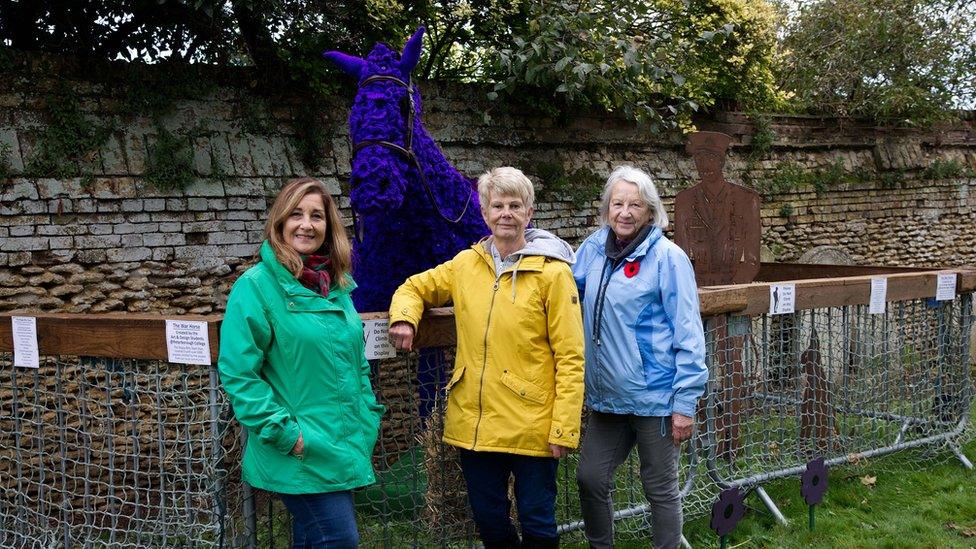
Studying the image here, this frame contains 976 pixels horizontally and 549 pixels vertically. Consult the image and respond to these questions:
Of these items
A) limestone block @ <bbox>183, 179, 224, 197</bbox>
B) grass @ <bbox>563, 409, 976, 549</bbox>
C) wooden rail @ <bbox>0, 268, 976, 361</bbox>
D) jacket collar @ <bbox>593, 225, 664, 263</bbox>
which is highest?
limestone block @ <bbox>183, 179, 224, 197</bbox>

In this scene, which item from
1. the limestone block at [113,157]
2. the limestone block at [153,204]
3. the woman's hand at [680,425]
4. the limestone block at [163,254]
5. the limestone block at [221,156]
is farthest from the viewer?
the limestone block at [221,156]

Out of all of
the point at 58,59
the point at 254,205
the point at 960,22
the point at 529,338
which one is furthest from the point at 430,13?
the point at 960,22

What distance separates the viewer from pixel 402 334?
319 cm

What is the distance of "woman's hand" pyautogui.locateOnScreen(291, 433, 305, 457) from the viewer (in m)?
2.68

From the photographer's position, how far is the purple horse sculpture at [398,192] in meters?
4.07

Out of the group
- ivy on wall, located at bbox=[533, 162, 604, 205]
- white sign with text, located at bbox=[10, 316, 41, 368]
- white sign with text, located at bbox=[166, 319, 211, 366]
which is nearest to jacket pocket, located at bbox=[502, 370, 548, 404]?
white sign with text, located at bbox=[166, 319, 211, 366]

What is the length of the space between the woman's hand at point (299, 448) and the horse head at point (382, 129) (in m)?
1.62

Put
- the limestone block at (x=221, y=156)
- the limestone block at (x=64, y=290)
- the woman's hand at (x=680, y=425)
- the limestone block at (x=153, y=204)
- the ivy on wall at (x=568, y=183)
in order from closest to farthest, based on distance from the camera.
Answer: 1. the woman's hand at (x=680, y=425)
2. the limestone block at (x=64, y=290)
3. the limestone block at (x=153, y=204)
4. the limestone block at (x=221, y=156)
5. the ivy on wall at (x=568, y=183)

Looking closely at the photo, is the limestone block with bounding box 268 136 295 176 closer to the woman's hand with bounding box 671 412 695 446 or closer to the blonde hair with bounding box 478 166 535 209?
the blonde hair with bounding box 478 166 535 209

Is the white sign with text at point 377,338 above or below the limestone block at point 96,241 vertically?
below

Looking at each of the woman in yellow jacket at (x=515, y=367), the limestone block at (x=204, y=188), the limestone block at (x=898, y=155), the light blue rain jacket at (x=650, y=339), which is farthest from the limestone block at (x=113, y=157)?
the limestone block at (x=898, y=155)

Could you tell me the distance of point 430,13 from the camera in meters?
7.57

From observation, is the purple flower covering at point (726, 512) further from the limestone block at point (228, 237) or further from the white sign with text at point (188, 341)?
the limestone block at point (228, 237)

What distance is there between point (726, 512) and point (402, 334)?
6.39 ft
